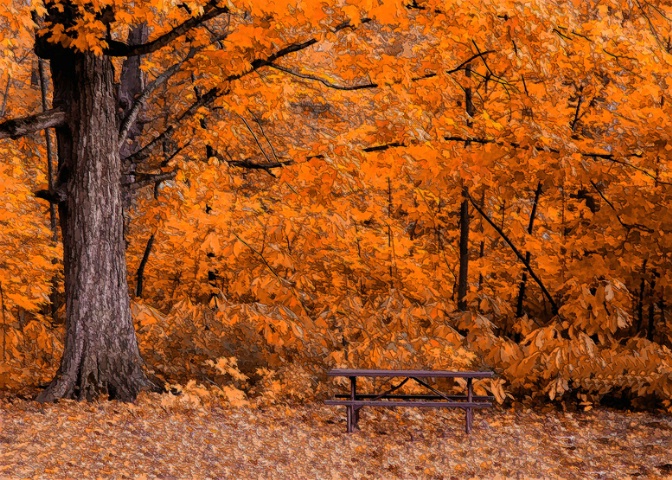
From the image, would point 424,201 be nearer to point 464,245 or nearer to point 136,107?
point 464,245

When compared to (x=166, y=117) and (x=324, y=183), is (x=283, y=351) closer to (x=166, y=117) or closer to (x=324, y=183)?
(x=324, y=183)

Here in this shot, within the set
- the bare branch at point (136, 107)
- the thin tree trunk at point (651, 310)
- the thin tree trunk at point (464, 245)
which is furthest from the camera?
the thin tree trunk at point (464, 245)

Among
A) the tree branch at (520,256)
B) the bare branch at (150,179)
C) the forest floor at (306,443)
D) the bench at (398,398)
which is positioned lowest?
the forest floor at (306,443)

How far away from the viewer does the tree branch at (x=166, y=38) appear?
7277 millimetres

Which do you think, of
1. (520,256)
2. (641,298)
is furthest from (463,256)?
(641,298)

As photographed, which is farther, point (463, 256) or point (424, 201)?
point (424, 201)

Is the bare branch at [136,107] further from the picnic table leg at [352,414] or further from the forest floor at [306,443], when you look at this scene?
the picnic table leg at [352,414]

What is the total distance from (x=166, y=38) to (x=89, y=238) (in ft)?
7.32

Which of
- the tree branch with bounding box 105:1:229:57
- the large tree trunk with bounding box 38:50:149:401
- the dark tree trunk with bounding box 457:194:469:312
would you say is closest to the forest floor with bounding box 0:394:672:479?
the large tree trunk with bounding box 38:50:149:401

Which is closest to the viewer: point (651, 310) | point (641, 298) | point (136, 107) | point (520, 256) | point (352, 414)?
point (352, 414)

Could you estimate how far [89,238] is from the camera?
25.7 feet

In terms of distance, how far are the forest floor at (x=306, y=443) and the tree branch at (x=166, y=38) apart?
3.63m

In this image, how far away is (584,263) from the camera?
9266mm

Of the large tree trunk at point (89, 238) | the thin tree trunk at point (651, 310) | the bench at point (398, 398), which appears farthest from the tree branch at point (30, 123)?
the thin tree trunk at point (651, 310)
